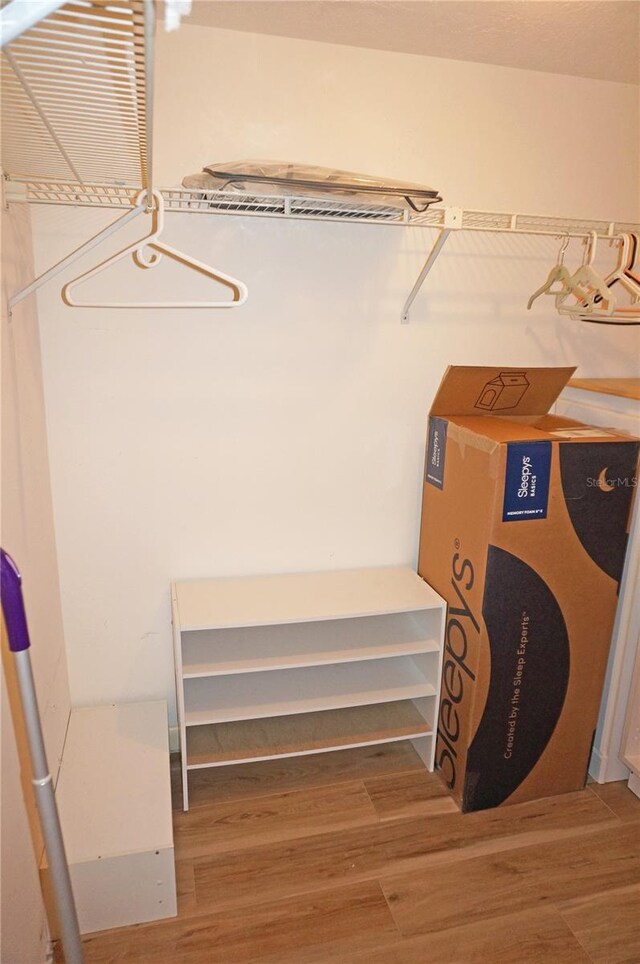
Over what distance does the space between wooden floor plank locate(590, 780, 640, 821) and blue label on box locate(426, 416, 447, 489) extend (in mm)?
1189

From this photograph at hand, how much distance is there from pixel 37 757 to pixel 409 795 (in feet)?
4.62

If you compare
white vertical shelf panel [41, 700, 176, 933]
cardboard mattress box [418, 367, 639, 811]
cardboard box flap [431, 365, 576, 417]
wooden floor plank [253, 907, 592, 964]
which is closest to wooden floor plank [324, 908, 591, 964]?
wooden floor plank [253, 907, 592, 964]

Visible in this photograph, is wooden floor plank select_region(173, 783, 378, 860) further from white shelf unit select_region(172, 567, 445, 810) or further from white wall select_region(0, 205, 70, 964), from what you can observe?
white wall select_region(0, 205, 70, 964)

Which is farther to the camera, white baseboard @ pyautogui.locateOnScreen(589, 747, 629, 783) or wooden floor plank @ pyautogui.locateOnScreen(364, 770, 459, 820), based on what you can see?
white baseboard @ pyautogui.locateOnScreen(589, 747, 629, 783)

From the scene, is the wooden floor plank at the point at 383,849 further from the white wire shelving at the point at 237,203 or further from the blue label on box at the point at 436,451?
the white wire shelving at the point at 237,203

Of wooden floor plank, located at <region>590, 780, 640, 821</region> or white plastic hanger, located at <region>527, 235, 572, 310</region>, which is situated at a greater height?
white plastic hanger, located at <region>527, 235, 572, 310</region>

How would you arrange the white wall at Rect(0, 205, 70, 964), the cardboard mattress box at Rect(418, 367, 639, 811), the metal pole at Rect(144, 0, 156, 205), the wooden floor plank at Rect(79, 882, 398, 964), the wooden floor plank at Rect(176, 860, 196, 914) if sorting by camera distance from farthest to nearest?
1. the cardboard mattress box at Rect(418, 367, 639, 811)
2. the wooden floor plank at Rect(176, 860, 196, 914)
3. the wooden floor plank at Rect(79, 882, 398, 964)
4. the white wall at Rect(0, 205, 70, 964)
5. the metal pole at Rect(144, 0, 156, 205)

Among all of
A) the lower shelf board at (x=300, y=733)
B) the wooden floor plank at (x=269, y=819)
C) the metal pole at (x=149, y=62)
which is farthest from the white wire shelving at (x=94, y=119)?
the wooden floor plank at (x=269, y=819)

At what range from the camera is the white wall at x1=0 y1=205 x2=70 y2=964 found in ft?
4.13

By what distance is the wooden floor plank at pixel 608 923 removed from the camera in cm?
155

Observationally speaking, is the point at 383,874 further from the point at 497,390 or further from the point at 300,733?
the point at 497,390

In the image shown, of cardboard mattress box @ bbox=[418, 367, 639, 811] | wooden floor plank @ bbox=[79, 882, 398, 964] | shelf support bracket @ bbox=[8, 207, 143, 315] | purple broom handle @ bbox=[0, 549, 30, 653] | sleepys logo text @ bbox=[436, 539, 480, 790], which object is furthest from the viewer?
→ sleepys logo text @ bbox=[436, 539, 480, 790]

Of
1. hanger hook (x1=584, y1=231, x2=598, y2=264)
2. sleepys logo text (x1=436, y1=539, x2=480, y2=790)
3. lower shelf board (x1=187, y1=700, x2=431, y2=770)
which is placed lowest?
lower shelf board (x1=187, y1=700, x2=431, y2=770)

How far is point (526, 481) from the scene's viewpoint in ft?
5.66
